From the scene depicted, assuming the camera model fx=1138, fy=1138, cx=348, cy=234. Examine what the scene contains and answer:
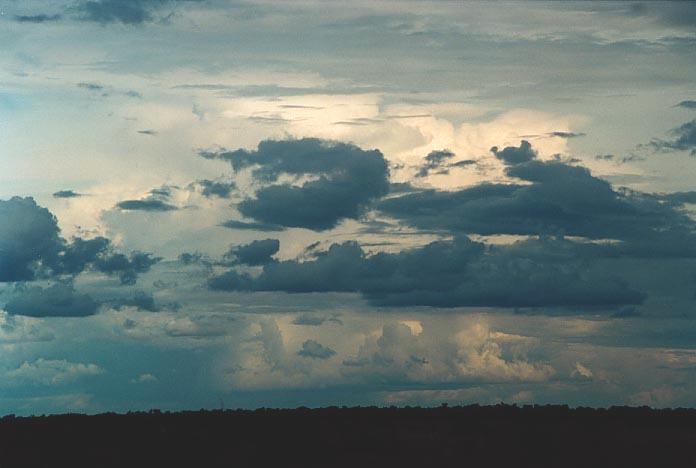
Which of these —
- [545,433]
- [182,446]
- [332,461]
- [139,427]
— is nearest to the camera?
[332,461]

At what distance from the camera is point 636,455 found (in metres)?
93.7

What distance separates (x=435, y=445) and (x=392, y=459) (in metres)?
7.72

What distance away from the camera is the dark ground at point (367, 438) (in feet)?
300

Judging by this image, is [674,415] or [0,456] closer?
[0,456]

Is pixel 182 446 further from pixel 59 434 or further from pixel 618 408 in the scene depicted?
pixel 618 408

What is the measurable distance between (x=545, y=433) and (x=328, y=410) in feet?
98.8

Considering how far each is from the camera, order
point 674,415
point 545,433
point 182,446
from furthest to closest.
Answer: point 674,415
point 545,433
point 182,446

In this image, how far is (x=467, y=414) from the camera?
118m

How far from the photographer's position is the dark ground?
91.4 metres

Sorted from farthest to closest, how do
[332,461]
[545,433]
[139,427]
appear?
[139,427] → [545,433] → [332,461]

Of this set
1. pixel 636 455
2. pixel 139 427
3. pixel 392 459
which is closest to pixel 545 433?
pixel 636 455

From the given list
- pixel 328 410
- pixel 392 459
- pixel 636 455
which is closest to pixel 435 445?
pixel 392 459

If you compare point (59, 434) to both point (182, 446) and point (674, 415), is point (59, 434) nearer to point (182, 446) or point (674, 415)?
point (182, 446)

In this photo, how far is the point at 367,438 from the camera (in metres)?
101
